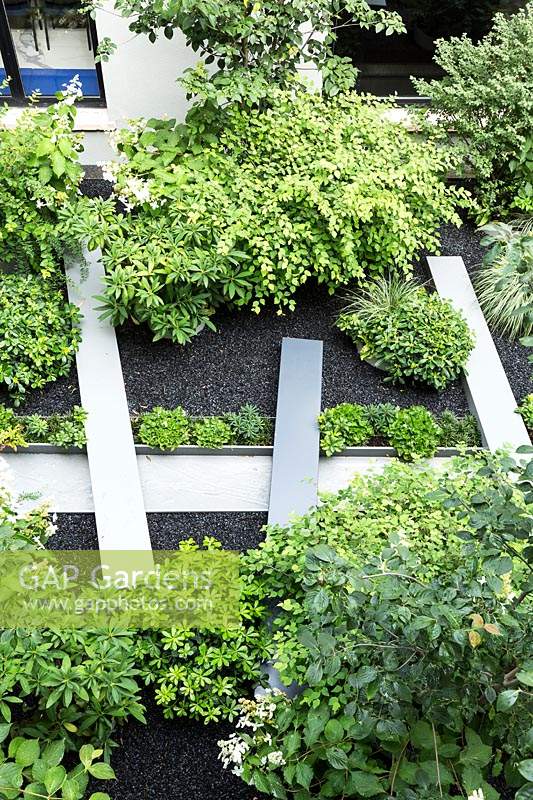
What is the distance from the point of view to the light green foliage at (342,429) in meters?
5.34

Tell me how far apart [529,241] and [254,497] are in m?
3.17

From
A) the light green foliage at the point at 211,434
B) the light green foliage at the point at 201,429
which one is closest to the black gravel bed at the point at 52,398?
the light green foliage at the point at 201,429

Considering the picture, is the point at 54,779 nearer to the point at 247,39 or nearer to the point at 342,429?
the point at 342,429

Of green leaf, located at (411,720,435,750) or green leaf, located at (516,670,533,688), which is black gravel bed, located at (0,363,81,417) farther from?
green leaf, located at (516,670,533,688)

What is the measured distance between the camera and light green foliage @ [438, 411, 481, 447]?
18.1 feet

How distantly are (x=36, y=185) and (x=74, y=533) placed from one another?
2.33 meters

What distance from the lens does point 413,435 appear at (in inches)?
212

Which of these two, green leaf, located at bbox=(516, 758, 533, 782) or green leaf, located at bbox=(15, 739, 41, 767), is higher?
green leaf, located at bbox=(516, 758, 533, 782)

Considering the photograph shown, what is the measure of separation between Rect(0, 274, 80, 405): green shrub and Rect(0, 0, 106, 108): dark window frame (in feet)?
7.77

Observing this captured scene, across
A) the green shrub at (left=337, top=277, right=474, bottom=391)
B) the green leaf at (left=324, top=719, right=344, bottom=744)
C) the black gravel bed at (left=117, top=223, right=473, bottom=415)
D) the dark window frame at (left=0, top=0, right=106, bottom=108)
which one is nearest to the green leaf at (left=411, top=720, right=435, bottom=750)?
the green leaf at (left=324, top=719, right=344, bottom=744)

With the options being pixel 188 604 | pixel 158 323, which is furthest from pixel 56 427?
pixel 188 604

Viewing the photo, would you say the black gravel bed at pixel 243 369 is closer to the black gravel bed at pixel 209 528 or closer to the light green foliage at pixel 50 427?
the light green foliage at pixel 50 427

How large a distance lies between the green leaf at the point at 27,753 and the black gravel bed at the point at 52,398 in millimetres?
2962

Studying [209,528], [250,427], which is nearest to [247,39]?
[250,427]
